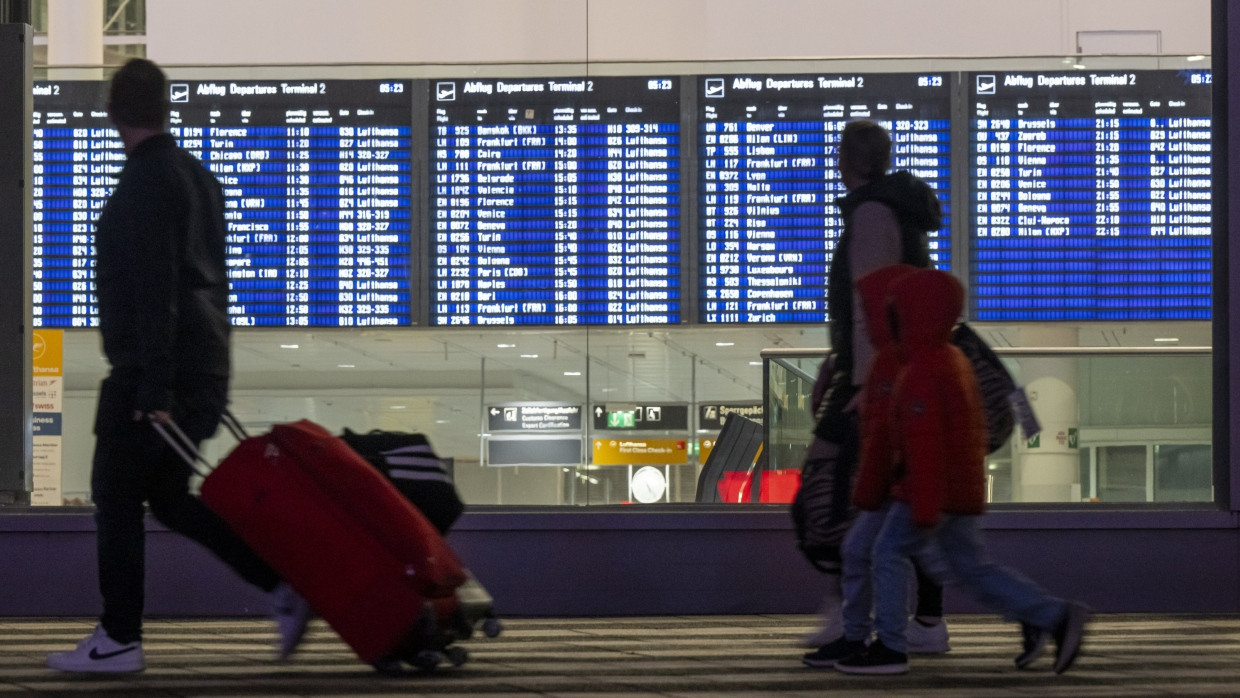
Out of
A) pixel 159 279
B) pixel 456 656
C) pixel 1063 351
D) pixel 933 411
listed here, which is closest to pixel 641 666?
pixel 456 656

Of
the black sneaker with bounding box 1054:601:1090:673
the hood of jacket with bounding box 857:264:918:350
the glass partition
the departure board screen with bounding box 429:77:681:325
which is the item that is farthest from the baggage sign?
the black sneaker with bounding box 1054:601:1090:673

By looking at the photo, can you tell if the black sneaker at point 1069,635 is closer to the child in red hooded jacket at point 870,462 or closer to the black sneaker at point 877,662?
the black sneaker at point 877,662

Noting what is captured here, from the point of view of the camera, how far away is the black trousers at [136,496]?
13.7 ft

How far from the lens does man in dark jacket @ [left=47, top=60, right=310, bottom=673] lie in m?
4.15

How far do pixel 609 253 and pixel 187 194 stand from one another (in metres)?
2.36

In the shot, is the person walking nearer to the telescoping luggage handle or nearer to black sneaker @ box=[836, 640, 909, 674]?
black sneaker @ box=[836, 640, 909, 674]

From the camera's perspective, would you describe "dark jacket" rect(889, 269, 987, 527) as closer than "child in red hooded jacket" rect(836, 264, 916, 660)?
Yes

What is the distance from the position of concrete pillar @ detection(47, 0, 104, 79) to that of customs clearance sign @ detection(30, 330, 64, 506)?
1.03m

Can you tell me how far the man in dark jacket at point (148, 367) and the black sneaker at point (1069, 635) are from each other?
1881 millimetres

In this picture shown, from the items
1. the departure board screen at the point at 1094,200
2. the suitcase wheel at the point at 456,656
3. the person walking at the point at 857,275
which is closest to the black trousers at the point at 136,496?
the suitcase wheel at the point at 456,656

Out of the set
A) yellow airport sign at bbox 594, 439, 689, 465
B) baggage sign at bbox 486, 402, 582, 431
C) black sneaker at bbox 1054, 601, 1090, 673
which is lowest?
black sneaker at bbox 1054, 601, 1090, 673

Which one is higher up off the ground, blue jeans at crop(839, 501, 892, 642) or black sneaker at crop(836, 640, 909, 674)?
blue jeans at crop(839, 501, 892, 642)

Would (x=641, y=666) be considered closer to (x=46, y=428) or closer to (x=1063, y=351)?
(x=1063, y=351)

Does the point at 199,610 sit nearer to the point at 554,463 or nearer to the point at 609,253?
the point at 554,463
